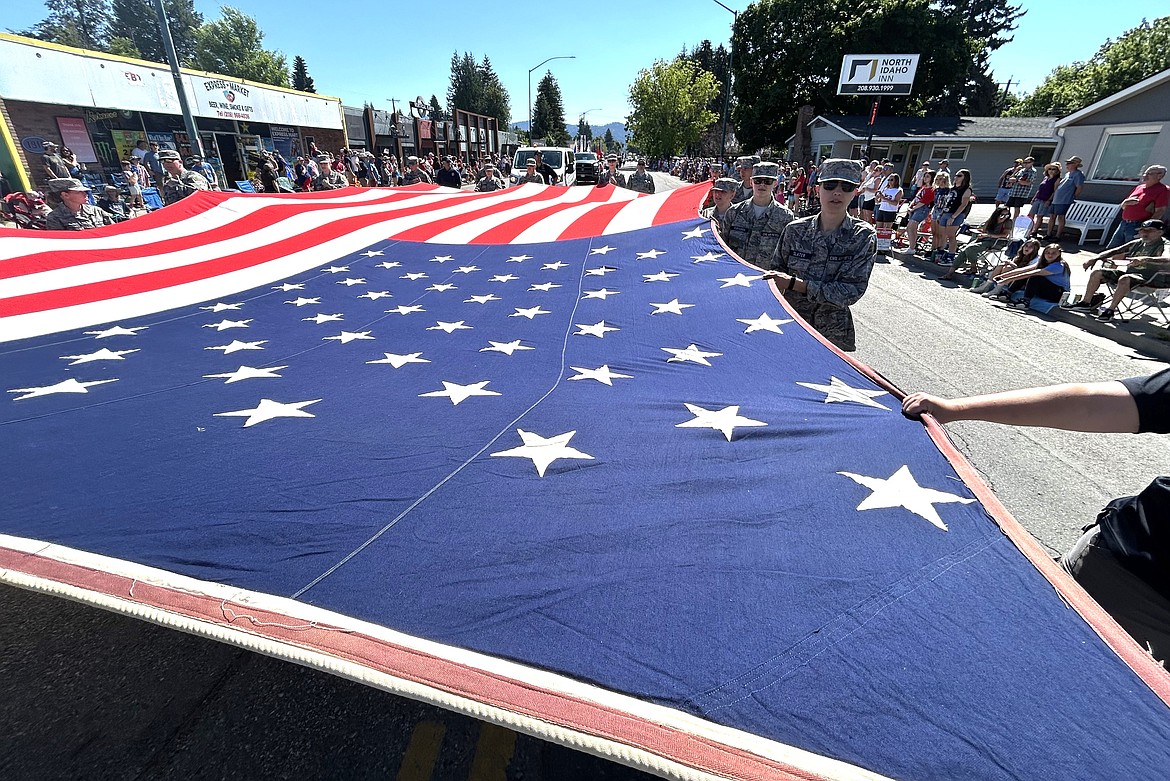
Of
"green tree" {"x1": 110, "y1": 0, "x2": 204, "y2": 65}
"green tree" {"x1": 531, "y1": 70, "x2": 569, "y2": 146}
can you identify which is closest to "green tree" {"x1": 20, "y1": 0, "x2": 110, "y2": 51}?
"green tree" {"x1": 110, "y1": 0, "x2": 204, "y2": 65}

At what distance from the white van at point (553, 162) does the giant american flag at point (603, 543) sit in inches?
662

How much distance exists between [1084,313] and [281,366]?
31.4 feet

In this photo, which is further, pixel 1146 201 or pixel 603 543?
pixel 1146 201

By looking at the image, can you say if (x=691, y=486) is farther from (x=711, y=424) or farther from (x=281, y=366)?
(x=281, y=366)

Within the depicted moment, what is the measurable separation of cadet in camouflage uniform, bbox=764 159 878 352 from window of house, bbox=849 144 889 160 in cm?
2921

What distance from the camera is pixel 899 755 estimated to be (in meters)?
1.04

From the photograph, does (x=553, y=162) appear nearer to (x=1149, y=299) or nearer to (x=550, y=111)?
(x=1149, y=299)

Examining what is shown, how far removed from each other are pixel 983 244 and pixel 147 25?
320 feet

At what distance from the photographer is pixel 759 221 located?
5375mm

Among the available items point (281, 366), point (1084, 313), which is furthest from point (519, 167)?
point (281, 366)

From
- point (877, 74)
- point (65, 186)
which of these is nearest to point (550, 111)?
point (877, 74)

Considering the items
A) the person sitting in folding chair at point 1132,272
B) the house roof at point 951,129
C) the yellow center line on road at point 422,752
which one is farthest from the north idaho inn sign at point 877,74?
the yellow center line on road at point 422,752

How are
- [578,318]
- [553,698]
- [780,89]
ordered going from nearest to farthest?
1. [553,698]
2. [578,318]
3. [780,89]

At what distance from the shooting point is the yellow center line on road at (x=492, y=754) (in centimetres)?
187
